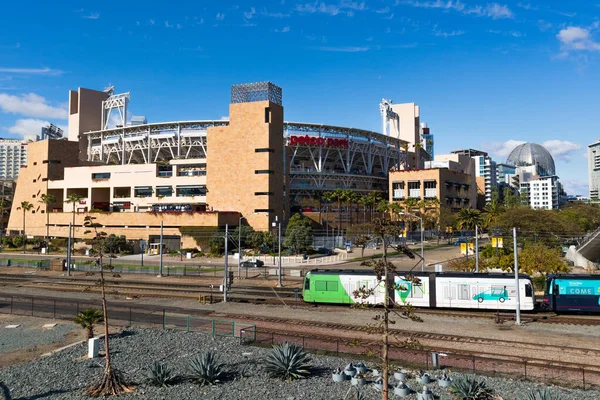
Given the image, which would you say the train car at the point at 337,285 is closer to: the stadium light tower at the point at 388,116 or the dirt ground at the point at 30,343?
the dirt ground at the point at 30,343

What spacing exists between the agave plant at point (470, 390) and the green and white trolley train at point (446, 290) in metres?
16.3

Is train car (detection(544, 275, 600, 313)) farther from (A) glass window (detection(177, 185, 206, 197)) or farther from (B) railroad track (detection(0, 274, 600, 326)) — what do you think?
(A) glass window (detection(177, 185, 206, 197))

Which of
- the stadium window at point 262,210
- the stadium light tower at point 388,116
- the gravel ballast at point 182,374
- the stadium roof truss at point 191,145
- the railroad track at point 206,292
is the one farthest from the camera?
the stadium light tower at point 388,116

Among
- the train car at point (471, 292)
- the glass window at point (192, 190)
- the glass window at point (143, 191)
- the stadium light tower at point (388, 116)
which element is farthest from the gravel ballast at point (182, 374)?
the stadium light tower at point (388, 116)

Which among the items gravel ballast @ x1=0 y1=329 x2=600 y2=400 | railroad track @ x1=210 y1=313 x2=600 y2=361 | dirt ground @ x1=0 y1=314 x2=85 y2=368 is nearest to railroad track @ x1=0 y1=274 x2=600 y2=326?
dirt ground @ x1=0 y1=314 x2=85 y2=368

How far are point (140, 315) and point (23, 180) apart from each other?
402ft

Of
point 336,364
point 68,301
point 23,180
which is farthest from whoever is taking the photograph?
point 23,180

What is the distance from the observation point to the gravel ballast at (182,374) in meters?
19.6

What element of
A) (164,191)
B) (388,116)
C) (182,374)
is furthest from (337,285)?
(388,116)

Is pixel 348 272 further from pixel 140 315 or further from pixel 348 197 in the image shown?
pixel 348 197

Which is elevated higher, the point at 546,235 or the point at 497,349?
the point at 546,235

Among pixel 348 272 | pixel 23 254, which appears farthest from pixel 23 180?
pixel 348 272

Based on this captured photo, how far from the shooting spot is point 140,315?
118 ft

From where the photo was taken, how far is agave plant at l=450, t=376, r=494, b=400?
18.2m
